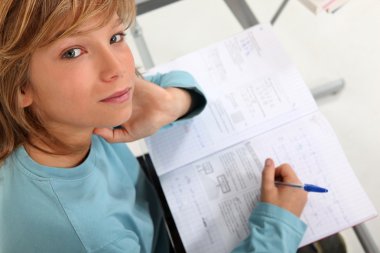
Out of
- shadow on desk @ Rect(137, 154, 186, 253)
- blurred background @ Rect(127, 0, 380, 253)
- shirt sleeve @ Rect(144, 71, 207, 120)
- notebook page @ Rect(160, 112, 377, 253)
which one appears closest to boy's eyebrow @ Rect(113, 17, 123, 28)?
shirt sleeve @ Rect(144, 71, 207, 120)

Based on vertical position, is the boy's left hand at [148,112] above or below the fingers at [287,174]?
above

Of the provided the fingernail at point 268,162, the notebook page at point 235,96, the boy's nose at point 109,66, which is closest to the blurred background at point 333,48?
the notebook page at point 235,96

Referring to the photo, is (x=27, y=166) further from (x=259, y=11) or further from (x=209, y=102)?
(x=259, y=11)

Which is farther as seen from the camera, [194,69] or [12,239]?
[194,69]

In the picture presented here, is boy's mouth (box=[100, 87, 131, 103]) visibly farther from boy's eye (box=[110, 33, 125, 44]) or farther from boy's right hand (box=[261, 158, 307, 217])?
boy's right hand (box=[261, 158, 307, 217])

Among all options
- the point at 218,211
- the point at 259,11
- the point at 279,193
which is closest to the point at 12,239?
the point at 218,211

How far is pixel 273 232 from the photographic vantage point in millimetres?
654

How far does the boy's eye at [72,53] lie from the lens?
506 mm

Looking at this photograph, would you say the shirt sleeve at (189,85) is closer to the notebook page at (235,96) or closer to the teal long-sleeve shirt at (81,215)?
the notebook page at (235,96)

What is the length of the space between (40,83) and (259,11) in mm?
1675

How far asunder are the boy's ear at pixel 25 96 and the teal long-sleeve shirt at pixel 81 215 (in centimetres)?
9

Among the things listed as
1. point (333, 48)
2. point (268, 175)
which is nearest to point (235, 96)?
point (268, 175)

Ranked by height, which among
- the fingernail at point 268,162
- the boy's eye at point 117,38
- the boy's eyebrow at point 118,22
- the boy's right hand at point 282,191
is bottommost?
the boy's right hand at point 282,191

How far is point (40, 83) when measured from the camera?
519 mm
